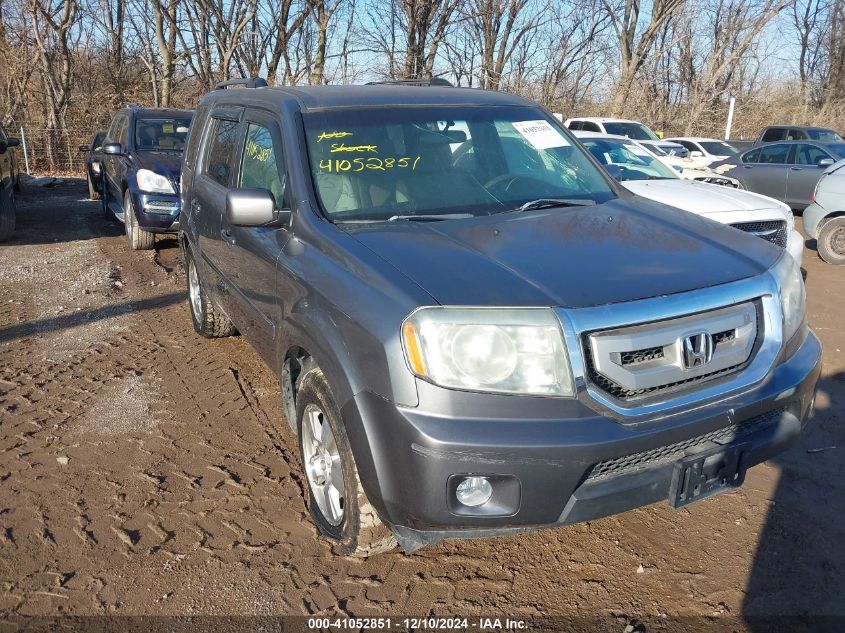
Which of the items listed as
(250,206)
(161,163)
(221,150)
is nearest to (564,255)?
(250,206)

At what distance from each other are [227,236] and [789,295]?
9.80 ft

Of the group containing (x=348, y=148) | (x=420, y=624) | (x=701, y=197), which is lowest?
(x=420, y=624)

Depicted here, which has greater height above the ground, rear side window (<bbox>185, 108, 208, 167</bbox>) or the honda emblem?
rear side window (<bbox>185, 108, 208, 167</bbox>)

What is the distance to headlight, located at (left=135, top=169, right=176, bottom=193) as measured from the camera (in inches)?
331

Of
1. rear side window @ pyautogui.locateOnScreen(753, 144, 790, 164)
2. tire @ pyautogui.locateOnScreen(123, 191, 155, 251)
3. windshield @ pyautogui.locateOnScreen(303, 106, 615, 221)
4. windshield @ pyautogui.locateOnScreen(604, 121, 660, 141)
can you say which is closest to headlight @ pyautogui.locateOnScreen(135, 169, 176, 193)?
tire @ pyautogui.locateOnScreen(123, 191, 155, 251)

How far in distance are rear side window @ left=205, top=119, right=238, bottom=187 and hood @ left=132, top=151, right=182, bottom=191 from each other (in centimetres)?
387

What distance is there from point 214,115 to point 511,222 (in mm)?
2729

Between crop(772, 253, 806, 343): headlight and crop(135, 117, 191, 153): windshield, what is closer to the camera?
crop(772, 253, 806, 343): headlight

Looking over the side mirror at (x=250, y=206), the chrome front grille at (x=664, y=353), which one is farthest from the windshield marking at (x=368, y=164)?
the chrome front grille at (x=664, y=353)

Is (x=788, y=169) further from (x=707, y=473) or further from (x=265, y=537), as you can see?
(x=265, y=537)

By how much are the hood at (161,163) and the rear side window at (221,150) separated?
3.87 metres

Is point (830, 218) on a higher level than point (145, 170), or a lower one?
lower

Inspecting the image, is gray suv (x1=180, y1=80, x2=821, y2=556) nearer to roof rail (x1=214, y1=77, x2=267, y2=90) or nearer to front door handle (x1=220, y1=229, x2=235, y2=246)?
front door handle (x1=220, y1=229, x2=235, y2=246)

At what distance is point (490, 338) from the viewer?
2.32m
